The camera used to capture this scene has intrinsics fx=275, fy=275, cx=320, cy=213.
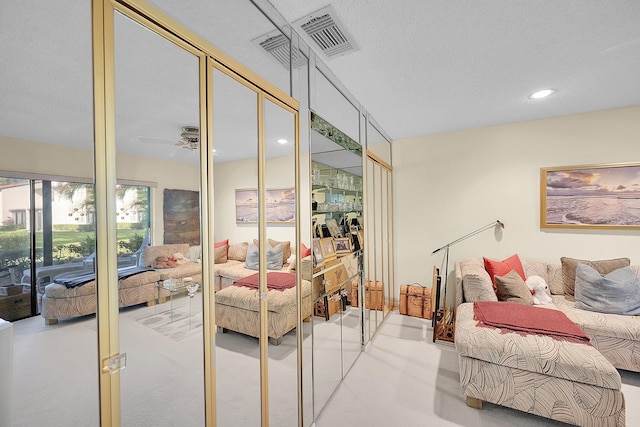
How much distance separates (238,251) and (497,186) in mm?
3525

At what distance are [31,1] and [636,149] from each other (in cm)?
473

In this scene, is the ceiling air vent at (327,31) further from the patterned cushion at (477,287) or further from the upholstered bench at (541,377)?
the patterned cushion at (477,287)

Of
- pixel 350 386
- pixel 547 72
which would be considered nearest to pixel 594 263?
pixel 547 72

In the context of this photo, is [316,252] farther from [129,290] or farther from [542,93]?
[542,93]

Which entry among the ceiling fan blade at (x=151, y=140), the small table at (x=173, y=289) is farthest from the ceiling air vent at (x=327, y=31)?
the small table at (x=173, y=289)

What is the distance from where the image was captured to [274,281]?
1562 mm

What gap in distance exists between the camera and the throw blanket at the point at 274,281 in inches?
54.9

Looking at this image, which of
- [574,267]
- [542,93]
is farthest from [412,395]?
[542,93]

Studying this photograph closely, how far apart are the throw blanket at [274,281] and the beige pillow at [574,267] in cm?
318

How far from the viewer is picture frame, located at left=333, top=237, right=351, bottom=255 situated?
2322 millimetres

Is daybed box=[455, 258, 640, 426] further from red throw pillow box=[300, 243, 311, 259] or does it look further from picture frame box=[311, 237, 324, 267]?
red throw pillow box=[300, 243, 311, 259]

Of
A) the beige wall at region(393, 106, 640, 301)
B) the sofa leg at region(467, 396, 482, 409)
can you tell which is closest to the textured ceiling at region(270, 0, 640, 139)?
the beige wall at region(393, 106, 640, 301)

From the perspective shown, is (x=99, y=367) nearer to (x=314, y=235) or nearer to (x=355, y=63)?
(x=314, y=235)

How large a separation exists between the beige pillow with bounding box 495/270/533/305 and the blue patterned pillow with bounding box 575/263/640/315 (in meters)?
0.46
